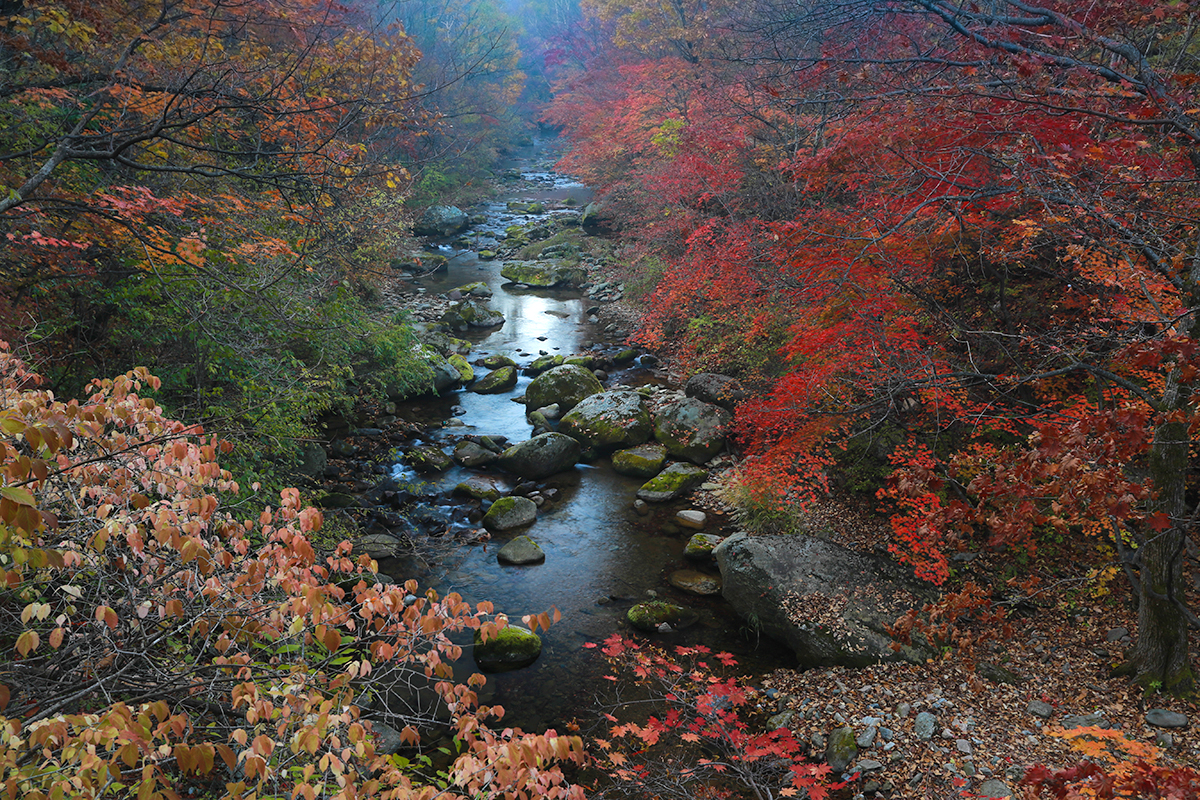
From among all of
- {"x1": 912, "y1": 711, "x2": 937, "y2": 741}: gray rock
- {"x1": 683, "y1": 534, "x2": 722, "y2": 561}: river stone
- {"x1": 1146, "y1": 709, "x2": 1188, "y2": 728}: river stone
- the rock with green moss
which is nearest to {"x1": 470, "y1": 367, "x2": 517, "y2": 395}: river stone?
the rock with green moss

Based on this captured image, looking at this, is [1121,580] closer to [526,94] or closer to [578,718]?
[578,718]

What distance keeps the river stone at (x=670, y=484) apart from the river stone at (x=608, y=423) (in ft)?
4.56

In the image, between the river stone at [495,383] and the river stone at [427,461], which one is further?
the river stone at [495,383]

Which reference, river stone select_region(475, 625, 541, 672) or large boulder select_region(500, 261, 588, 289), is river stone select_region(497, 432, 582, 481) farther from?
large boulder select_region(500, 261, 588, 289)

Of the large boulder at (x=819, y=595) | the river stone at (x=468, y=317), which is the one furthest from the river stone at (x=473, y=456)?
the river stone at (x=468, y=317)

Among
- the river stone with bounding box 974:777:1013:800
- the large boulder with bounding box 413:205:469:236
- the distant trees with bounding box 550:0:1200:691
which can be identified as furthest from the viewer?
the large boulder with bounding box 413:205:469:236

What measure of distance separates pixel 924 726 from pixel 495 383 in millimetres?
11680

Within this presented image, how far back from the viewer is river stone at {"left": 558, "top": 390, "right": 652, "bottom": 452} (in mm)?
12633

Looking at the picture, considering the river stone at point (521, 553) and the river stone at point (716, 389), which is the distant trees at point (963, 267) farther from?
the river stone at point (521, 553)

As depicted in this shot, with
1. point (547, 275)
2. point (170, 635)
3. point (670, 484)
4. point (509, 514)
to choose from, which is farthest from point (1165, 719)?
point (547, 275)

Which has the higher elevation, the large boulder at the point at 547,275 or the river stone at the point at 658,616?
the large boulder at the point at 547,275

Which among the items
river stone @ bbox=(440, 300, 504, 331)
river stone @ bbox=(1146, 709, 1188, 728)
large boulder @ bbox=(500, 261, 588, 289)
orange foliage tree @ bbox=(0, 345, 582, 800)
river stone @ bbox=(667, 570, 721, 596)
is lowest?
river stone @ bbox=(667, 570, 721, 596)

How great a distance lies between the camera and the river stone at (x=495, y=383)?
1527 cm

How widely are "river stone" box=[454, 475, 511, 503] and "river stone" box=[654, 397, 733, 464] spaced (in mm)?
3477
